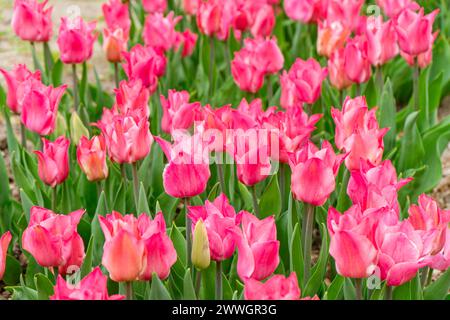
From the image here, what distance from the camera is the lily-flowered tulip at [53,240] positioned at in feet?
6.64

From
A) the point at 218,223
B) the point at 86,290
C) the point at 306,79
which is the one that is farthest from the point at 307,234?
the point at 306,79

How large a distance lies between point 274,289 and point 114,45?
190 centimetres

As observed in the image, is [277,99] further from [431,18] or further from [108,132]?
[108,132]

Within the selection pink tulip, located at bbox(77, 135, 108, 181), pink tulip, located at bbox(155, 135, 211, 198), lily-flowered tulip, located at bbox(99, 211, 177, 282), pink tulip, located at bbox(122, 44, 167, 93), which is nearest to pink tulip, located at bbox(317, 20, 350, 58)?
pink tulip, located at bbox(122, 44, 167, 93)

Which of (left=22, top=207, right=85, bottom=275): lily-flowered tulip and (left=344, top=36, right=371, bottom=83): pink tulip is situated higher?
(left=344, top=36, right=371, bottom=83): pink tulip

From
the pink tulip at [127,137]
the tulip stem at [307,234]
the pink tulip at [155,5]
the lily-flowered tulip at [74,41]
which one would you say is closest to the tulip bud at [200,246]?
the tulip stem at [307,234]

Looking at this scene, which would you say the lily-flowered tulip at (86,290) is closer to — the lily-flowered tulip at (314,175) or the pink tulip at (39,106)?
the lily-flowered tulip at (314,175)

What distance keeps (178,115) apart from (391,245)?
102cm

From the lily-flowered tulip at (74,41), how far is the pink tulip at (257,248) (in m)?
1.49

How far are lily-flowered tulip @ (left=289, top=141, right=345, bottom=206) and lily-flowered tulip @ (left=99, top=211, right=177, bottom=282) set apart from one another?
361 mm

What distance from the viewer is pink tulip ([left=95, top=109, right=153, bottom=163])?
2.41 metres

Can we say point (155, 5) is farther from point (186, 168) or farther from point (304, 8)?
point (186, 168)

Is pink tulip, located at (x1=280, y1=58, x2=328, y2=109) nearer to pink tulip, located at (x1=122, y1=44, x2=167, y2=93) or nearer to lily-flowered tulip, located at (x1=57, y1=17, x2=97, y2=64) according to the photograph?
pink tulip, located at (x1=122, y1=44, x2=167, y2=93)

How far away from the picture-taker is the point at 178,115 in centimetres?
267
